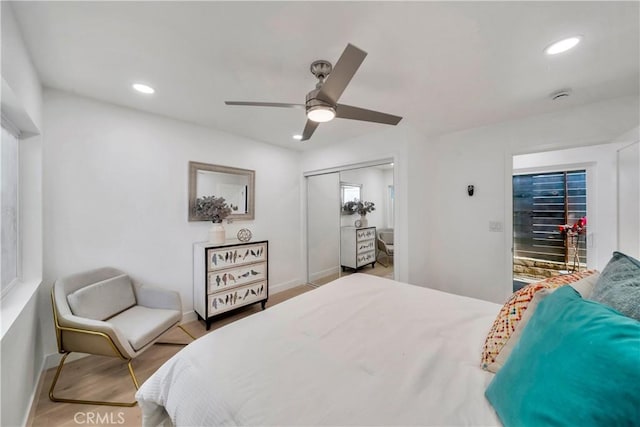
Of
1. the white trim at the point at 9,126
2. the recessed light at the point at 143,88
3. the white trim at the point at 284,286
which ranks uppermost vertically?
the recessed light at the point at 143,88

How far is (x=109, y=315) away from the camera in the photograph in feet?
6.85

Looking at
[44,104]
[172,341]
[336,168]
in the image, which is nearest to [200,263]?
[172,341]

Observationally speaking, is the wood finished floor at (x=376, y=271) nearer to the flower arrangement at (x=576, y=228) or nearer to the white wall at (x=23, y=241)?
the flower arrangement at (x=576, y=228)

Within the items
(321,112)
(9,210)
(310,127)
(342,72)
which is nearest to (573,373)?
(342,72)

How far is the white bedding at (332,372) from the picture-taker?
825mm

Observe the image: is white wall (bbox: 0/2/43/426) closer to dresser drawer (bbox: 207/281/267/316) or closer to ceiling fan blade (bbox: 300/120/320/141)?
dresser drawer (bbox: 207/281/267/316)

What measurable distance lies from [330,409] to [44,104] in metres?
3.09

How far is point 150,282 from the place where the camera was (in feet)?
8.63

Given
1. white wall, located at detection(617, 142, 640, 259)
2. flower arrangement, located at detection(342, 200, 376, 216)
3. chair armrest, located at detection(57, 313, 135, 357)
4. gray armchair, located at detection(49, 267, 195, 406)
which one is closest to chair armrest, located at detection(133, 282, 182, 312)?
gray armchair, located at detection(49, 267, 195, 406)

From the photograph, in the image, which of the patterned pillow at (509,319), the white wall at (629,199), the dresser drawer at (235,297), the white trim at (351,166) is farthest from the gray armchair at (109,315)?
the white wall at (629,199)

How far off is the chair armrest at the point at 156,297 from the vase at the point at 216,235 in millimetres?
720

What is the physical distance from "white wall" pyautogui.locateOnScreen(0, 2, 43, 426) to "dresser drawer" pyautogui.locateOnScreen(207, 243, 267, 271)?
1.29 metres

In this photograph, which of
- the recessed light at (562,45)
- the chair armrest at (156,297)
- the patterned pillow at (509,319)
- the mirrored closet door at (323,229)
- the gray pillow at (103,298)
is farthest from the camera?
the mirrored closet door at (323,229)

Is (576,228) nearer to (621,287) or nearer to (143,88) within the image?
(621,287)
